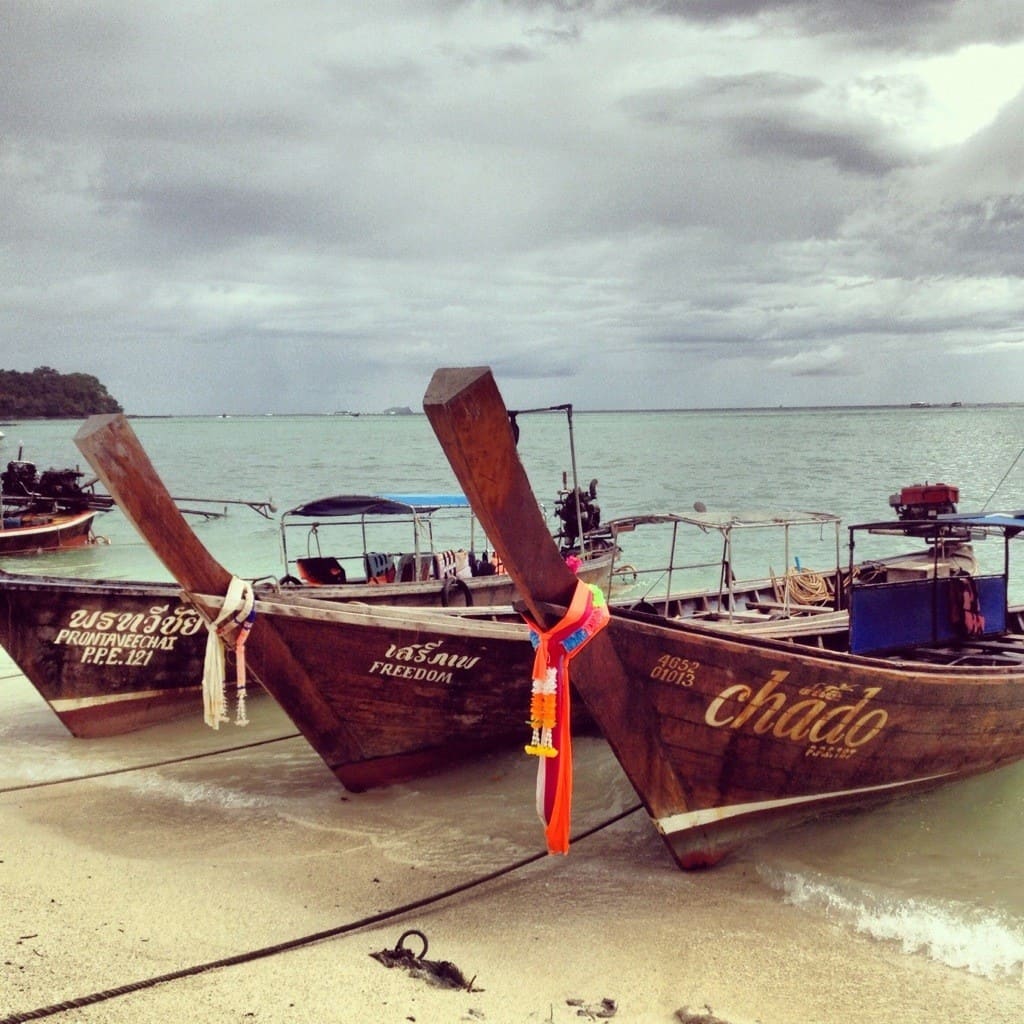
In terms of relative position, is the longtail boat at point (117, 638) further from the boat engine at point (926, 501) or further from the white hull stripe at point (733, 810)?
the boat engine at point (926, 501)

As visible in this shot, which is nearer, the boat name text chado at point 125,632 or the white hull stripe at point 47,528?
the boat name text chado at point 125,632

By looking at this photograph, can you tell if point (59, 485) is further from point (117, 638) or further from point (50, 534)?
point (117, 638)

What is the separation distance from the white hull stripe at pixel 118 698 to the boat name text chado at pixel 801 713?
19.8 feet

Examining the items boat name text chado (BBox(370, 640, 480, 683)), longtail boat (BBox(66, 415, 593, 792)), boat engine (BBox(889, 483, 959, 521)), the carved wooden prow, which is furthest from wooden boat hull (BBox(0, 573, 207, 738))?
boat engine (BBox(889, 483, 959, 521))

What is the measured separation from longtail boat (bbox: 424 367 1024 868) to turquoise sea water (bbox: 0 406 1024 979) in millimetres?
286

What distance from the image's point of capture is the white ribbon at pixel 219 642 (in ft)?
21.0

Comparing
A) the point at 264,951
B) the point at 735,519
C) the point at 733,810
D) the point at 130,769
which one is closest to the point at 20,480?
the point at 130,769

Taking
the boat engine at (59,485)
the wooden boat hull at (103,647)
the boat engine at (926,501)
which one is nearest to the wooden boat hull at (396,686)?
the wooden boat hull at (103,647)

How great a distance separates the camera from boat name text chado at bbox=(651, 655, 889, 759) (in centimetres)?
570

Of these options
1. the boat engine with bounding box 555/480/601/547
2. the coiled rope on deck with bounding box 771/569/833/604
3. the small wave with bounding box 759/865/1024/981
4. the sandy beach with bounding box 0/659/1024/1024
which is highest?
the boat engine with bounding box 555/480/601/547

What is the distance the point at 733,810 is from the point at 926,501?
5.11 meters

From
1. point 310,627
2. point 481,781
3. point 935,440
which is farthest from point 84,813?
point 935,440

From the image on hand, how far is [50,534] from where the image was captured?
23.8 meters

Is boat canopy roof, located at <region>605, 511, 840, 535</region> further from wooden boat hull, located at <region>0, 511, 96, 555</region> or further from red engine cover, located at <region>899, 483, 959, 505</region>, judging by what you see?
wooden boat hull, located at <region>0, 511, 96, 555</region>
